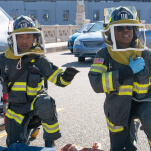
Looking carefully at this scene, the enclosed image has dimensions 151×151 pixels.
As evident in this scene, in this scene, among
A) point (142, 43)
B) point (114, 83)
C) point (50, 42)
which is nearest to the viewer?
point (114, 83)

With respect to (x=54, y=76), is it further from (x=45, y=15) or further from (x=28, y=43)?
(x=45, y=15)

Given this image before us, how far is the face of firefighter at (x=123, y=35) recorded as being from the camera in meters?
3.09

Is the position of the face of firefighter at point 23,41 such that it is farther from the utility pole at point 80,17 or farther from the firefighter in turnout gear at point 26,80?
the utility pole at point 80,17

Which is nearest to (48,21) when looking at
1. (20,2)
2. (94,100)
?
(20,2)

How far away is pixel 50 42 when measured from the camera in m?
22.8

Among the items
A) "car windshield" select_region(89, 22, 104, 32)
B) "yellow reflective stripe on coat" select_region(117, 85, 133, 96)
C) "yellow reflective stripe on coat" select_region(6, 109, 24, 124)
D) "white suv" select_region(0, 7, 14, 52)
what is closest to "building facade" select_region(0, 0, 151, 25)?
"car windshield" select_region(89, 22, 104, 32)

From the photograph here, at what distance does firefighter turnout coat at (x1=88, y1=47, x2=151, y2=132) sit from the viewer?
306 cm

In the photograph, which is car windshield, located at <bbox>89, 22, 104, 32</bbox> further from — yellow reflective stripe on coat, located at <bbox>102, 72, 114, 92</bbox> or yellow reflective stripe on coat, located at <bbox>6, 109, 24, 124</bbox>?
yellow reflective stripe on coat, located at <bbox>102, 72, 114, 92</bbox>

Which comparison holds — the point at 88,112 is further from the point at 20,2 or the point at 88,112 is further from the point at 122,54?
the point at 20,2

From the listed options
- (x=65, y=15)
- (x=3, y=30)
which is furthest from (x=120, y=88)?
(x=65, y=15)

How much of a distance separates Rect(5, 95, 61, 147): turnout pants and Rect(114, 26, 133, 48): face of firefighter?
0.93 meters

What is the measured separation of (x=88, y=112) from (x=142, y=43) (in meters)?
2.41

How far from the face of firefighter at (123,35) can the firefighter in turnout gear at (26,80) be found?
653 millimetres

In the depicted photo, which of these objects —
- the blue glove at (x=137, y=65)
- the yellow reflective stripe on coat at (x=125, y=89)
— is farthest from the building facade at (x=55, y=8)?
the blue glove at (x=137, y=65)
